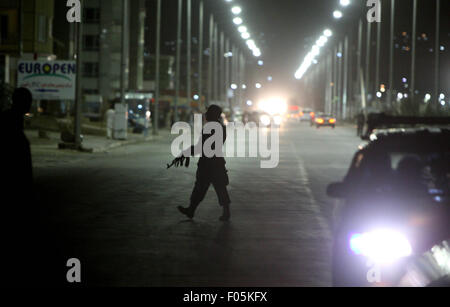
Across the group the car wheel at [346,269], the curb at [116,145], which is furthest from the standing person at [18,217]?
the curb at [116,145]

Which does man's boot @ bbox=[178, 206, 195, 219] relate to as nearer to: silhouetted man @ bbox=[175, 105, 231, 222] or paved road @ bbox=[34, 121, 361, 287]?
silhouetted man @ bbox=[175, 105, 231, 222]

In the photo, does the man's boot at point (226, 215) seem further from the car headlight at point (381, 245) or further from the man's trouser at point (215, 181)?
the car headlight at point (381, 245)

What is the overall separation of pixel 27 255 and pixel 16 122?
1074 millimetres

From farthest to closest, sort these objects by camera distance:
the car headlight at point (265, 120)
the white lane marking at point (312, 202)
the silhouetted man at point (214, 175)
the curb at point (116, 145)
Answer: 1. the car headlight at point (265, 120)
2. the curb at point (116, 145)
3. the silhouetted man at point (214, 175)
4. the white lane marking at point (312, 202)

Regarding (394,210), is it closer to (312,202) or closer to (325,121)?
(312,202)

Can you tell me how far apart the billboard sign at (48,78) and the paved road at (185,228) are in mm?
10929

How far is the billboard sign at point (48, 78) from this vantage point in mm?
37250

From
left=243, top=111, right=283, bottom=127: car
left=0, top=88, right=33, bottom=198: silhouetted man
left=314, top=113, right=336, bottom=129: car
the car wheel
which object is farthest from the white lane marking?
left=243, top=111, right=283, bottom=127: car

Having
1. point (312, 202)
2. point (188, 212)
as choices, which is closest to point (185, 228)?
point (188, 212)

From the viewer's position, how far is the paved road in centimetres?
1016

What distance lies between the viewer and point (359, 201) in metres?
6.96

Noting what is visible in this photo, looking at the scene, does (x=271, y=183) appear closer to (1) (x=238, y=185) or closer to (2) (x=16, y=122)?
(1) (x=238, y=185)

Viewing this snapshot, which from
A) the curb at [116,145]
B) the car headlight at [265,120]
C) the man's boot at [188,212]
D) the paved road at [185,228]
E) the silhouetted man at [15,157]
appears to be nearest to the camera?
the silhouetted man at [15,157]
